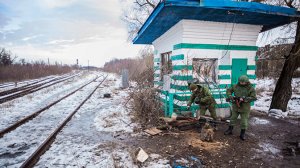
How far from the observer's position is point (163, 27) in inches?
364

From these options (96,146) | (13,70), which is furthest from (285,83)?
(13,70)

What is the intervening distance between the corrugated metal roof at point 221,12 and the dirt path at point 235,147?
405 cm

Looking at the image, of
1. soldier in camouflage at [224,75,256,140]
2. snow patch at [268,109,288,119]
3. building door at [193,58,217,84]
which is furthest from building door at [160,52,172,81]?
snow patch at [268,109,288,119]

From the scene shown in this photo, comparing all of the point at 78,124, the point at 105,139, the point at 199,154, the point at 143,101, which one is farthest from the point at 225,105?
the point at 78,124

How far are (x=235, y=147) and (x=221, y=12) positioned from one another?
4625 millimetres

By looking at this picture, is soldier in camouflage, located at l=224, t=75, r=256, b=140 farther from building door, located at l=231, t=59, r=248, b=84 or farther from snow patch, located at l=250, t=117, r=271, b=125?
building door, located at l=231, t=59, r=248, b=84

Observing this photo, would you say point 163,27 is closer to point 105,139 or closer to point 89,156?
point 105,139

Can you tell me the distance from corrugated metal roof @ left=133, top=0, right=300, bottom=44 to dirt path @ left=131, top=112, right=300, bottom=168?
4.05 meters

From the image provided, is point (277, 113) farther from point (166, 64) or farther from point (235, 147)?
point (166, 64)

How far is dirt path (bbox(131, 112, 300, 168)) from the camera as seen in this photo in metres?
4.69

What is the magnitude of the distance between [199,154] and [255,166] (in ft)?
4.02

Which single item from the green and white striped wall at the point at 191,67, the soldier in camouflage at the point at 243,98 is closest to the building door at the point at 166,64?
the green and white striped wall at the point at 191,67

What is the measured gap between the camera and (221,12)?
725 cm

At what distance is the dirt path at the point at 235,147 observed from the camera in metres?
4.69
